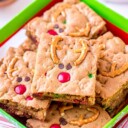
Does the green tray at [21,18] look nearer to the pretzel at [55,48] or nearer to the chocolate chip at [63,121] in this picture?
the pretzel at [55,48]

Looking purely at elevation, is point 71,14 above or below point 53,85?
above

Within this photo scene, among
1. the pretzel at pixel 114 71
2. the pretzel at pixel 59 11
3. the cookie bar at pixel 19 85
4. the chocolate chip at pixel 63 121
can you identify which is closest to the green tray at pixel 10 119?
the cookie bar at pixel 19 85

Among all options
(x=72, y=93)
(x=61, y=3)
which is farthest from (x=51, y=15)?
(x=72, y=93)

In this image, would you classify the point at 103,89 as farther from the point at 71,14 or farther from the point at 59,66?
the point at 71,14

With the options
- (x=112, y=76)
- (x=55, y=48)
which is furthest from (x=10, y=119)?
(x=112, y=76)

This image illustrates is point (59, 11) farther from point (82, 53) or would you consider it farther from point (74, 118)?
point (74, 118)

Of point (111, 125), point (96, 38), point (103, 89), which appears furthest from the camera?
point (96, 38)

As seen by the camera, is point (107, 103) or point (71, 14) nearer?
point (107, 103)
